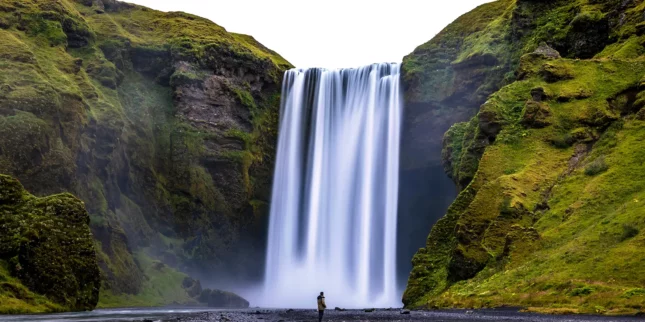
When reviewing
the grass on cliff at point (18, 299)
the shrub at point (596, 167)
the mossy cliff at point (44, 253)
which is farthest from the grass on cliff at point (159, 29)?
the shrub at point (596, 167)

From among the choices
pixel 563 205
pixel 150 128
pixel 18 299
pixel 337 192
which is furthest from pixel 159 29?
pixel 563 205

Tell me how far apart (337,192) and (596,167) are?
45.1 m

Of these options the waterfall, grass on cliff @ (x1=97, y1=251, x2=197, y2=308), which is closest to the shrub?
the waterfall

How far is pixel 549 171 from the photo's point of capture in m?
57.8

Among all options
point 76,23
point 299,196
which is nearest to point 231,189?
point 299,196

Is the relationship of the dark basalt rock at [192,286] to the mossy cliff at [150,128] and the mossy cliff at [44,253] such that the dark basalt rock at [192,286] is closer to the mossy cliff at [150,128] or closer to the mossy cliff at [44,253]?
the mossy cliff at [150,128]

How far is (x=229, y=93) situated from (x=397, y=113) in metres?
25.2

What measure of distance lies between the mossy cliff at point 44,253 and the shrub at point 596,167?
41239 mm

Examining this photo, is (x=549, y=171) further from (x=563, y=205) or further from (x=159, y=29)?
(x=159, y=29)

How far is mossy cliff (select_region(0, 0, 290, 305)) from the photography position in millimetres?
82250

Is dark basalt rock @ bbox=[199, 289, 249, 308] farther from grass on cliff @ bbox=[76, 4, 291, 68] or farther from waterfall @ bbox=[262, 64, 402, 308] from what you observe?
grass on cliff @ bbox=[76, 4, 291, 68]

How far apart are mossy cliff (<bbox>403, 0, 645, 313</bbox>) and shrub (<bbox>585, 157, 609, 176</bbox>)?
0.10 meters

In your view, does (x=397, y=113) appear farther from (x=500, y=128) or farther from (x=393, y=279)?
(x=500, y=128)

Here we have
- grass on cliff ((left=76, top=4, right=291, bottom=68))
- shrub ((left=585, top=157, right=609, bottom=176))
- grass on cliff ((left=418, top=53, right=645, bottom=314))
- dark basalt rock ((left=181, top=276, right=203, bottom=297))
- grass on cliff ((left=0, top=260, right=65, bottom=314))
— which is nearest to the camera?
grass on cliff ((left=418, top=53, right=645, bottom=314))
